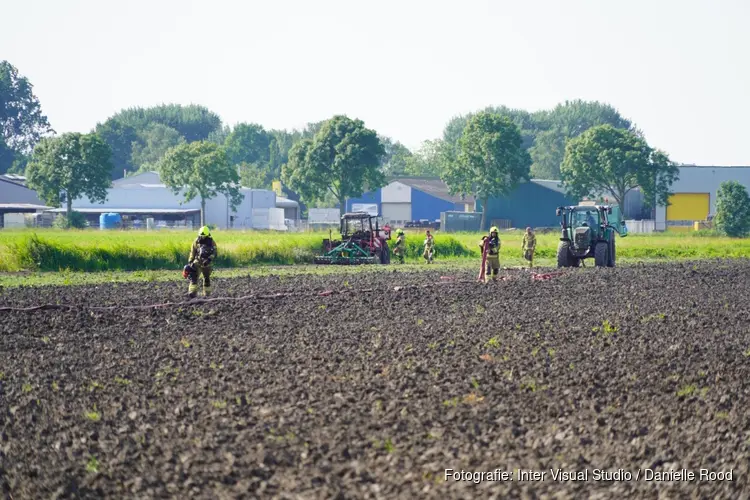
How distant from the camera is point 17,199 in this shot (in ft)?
291

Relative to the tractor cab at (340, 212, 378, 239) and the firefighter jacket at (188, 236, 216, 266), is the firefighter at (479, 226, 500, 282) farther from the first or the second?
the tractor cab at (340, 212, 378, 239)

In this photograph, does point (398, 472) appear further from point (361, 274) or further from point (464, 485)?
point (361, 274)

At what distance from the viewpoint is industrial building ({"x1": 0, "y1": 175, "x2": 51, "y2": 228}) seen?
272 ft

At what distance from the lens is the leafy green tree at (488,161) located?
83.3 m

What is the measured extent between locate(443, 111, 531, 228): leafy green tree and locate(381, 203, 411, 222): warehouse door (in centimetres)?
821

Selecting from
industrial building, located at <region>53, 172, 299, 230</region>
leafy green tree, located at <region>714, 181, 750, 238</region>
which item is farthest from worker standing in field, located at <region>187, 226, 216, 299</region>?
industrial building, located at <region>53, 172, 299, 230</region>

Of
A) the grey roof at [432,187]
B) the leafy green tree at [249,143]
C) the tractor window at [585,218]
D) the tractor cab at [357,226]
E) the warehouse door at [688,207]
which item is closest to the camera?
the tractor window at [585,218]

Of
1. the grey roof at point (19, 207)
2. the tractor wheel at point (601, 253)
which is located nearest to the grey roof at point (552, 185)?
the grey roof at point (19, 207)

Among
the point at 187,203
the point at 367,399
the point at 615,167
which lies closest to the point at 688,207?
the point at 615,167

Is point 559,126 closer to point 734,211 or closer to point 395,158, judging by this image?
point 395,158

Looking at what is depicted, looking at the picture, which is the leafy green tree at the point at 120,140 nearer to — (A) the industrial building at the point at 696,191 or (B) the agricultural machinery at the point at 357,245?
(A) the industrial building at the point at 696,191

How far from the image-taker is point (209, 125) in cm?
15700

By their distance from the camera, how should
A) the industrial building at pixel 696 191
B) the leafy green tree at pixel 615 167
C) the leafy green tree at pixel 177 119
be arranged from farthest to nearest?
the leafy green tree at pixel 177 119
the industrial building at pixel 696 191
the leafy green tree at pixel 615 167

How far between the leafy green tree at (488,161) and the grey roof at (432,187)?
9.36m
